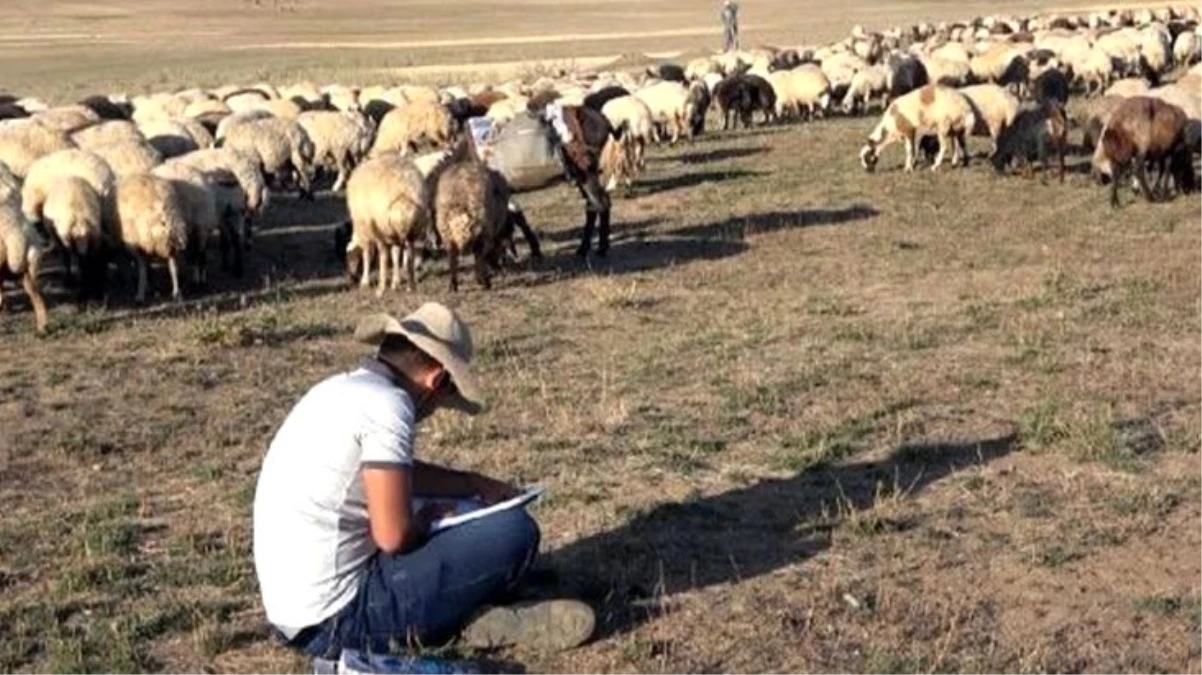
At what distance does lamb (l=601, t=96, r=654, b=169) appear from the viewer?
27078 millimetres

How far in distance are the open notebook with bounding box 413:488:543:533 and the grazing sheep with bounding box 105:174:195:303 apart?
30.4 ft

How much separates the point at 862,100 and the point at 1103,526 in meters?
28.1

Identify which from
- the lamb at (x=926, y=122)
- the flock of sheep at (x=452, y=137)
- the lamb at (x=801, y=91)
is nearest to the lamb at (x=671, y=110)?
the flock of sheep at (x=452, y=137)

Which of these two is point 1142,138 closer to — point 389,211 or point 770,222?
point 770,222

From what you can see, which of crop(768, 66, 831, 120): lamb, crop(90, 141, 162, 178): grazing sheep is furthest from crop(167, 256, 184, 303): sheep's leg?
crop(768, 66, 831, 120): lamb

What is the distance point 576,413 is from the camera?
10.9m

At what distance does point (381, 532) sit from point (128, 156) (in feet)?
→ 43.5

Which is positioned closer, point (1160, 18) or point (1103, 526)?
point (1103, 526)

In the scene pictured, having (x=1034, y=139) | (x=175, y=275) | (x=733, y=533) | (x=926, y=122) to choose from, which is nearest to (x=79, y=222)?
(x=175, y=275)

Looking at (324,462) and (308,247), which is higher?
(324,462)

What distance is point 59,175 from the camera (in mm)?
16359

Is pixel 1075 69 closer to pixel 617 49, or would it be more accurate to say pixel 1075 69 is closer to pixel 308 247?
pixel 308 247

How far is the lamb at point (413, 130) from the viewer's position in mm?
26156

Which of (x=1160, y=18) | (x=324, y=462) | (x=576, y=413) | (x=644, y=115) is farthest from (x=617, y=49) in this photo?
(x=324, y=462)
